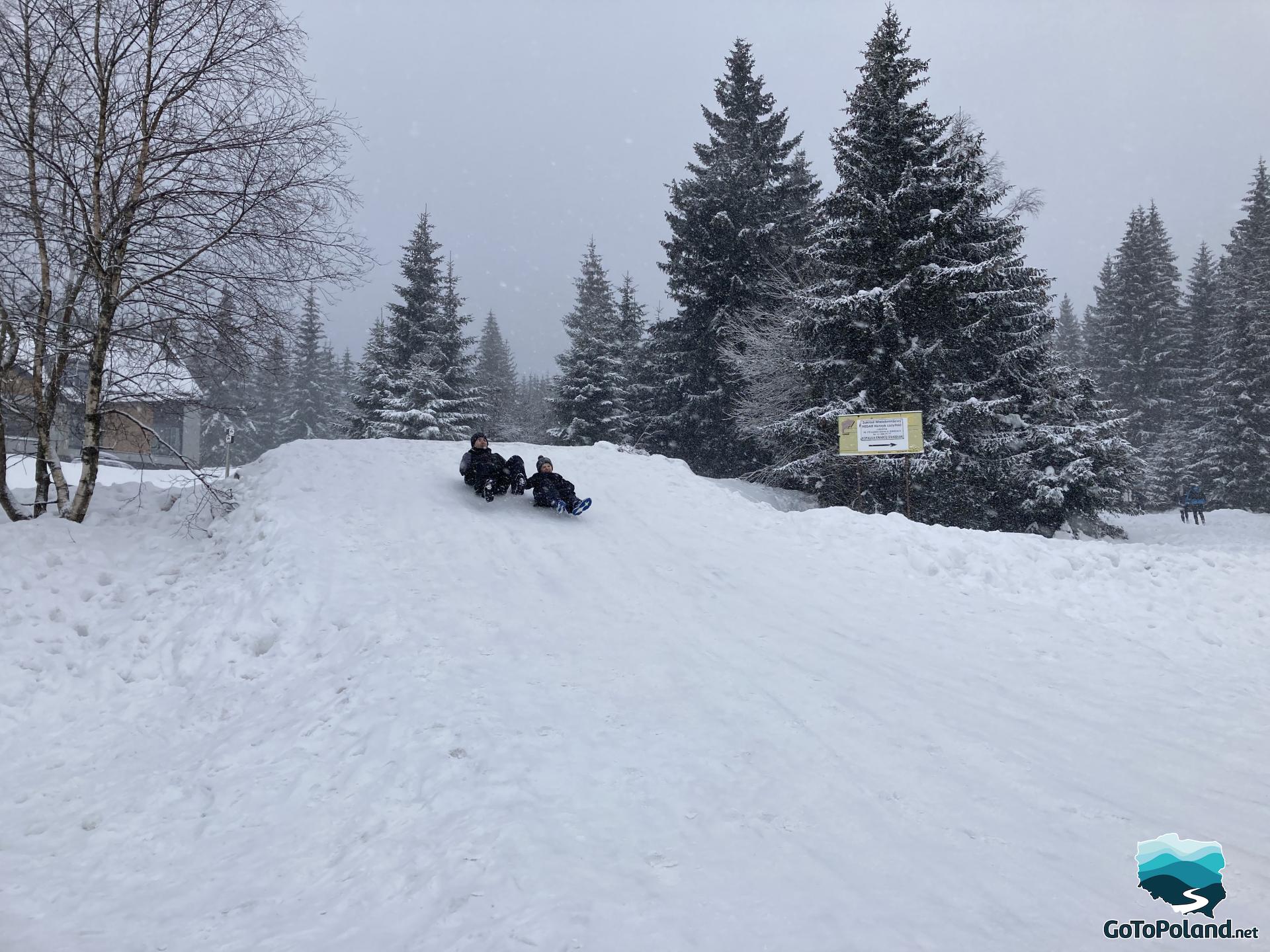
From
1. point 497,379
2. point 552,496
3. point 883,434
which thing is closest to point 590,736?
point 552,496

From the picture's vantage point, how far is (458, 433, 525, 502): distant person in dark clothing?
10.1 meters

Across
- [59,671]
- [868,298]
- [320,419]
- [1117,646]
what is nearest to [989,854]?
[1117,646]

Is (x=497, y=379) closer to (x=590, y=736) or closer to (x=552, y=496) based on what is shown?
(x=552, y=496)

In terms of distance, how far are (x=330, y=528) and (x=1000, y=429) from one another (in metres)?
15.5

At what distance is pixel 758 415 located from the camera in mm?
19969

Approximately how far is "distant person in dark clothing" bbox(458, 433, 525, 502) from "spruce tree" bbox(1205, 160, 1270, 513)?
3604cm

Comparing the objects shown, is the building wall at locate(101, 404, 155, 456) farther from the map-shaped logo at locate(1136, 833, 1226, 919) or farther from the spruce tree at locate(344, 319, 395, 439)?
the spruce tree at locate(344, 319, 395, 439)

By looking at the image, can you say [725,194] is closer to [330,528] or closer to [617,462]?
[617,462]

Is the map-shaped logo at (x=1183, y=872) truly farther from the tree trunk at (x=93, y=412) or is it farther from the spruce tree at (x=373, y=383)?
the spruce tree at (x=373, y=383)

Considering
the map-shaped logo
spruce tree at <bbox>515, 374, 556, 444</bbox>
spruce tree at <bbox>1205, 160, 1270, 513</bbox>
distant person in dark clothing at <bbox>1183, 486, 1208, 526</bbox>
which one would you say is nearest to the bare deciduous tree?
the map-shaped logo

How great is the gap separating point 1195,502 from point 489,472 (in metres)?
24.9

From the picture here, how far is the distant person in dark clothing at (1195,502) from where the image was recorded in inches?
875

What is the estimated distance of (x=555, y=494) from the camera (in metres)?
9.98

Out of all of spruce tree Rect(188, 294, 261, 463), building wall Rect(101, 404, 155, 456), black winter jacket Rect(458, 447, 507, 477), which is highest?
spruce tree Rect(188, 294, 261, 463)
